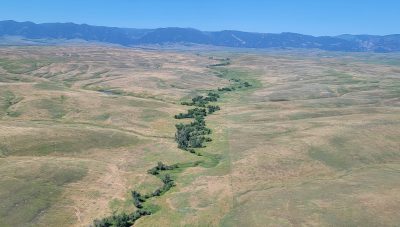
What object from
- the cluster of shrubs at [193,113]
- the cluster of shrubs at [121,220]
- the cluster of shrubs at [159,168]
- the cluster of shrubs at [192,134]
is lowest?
the cluster of shrubs at [121,220]

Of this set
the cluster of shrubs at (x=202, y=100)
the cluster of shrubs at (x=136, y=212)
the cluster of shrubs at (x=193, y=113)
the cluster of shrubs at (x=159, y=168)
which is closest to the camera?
the cluster of shrubs at (x=136, y=212)

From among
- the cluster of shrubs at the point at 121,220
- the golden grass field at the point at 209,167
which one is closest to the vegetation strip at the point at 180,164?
the cluster of shrubs at the point at 121,220

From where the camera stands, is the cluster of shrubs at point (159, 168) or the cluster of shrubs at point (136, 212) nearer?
the cluster of shrubs at point (136, 212)

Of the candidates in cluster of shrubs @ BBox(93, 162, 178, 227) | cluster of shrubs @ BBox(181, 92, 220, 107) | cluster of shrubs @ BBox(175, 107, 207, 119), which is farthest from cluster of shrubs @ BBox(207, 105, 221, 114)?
cluster of shrubs @ BBox(93, 162, 178, 227)

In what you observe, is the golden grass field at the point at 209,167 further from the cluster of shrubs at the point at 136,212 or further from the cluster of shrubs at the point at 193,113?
the cluster of shrubs at the point at 193,113

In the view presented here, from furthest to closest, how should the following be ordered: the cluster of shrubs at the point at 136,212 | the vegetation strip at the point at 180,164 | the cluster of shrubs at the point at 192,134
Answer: the cluster of shrubs at the point at 192,134 < the vegetation strip at the point at 180,164 < the cluster of shrubs at the point at 136,212

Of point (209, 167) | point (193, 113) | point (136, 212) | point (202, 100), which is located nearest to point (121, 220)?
point (136, 212)

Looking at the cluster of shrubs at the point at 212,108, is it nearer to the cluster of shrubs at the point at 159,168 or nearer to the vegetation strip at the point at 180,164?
the vegetation strip at the point at 180,164

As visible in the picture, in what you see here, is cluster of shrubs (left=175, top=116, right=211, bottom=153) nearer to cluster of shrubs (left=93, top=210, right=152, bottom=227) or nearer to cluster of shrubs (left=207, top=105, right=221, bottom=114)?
cluster of shrubs (left=207, top=105, right=221, bottom=114)

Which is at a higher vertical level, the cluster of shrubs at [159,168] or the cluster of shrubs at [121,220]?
the cluster of shrubs at [159,168]

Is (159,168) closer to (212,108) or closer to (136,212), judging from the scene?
(136,212)
